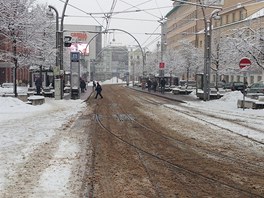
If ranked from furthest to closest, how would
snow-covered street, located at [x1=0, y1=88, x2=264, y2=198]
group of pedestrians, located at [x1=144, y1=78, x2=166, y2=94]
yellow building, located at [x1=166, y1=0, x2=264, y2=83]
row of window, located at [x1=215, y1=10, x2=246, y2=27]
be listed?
1. row of window, located at [x1=215, y1=10, x2=246, y2=27]
2. yellow building, located at [x1=166, y1=0, x2=264, y2=83]
3. group of pedestrians, located at [x1=144, y1=78, x2=166, y2=94]
4. snow-covered street, located at [x1=0, y1=88, x2=264, y2=198]

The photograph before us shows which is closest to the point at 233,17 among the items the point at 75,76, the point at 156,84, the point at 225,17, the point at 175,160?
the point at 225,17

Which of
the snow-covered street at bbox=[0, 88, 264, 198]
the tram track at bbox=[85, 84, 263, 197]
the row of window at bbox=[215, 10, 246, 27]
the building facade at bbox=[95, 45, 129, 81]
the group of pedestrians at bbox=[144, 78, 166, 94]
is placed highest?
the row of window at bbox=[215, 10, 246, 27]

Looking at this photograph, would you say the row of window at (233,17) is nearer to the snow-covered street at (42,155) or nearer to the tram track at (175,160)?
the snow-covered street at (42,155)

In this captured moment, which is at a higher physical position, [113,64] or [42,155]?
[113,64]

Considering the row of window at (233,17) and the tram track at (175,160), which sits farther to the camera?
the row of window at (233,17)

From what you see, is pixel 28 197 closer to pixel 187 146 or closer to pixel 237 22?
pixel 187 146

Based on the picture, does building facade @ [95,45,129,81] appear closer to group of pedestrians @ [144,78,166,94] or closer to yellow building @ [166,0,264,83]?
yellow building @ [166,0,264,83]

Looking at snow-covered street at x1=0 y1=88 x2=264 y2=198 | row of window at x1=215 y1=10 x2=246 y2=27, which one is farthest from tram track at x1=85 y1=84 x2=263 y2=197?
row of window at x1=215 y1=10 x2=246 y2=27

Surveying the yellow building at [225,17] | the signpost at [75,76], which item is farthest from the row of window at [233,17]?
the signpost at [75,76]

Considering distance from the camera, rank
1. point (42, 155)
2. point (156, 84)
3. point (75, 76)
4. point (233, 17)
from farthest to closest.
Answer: point (233, 17) → point (156, 84) → point (75, 76) → point (42, 155)

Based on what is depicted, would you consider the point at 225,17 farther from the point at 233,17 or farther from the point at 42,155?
the point at 42,155

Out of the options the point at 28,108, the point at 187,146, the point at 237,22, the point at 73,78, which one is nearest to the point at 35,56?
the point at 73,78

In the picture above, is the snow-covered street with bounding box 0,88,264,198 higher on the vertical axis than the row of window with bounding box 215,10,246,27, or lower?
lower

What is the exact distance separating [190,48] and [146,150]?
56.1m
